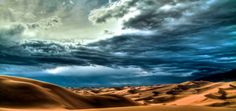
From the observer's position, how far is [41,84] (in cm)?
3250

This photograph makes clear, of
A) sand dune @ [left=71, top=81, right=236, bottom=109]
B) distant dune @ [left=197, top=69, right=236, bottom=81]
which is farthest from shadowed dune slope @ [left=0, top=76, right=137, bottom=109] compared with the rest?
distant dune @ [left=197, top=69, right=236, bottom=81]

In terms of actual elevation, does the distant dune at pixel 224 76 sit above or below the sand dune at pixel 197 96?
above

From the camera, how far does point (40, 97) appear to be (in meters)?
28.2

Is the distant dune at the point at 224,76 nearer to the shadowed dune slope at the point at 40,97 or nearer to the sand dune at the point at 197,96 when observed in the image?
the sand dune at the point at 197,96

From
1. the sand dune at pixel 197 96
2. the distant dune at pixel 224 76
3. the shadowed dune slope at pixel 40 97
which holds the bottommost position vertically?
the shadowed dune slope at pixel 40 97

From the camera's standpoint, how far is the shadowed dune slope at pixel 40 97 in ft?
88.5

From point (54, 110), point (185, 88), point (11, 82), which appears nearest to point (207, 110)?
point (54, 110)

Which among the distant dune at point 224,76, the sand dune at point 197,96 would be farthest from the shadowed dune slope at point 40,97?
the distant dune at point 224,76

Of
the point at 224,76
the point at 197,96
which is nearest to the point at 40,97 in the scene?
the point at 197,96

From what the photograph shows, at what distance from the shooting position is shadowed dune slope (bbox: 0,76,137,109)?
88.5 feet

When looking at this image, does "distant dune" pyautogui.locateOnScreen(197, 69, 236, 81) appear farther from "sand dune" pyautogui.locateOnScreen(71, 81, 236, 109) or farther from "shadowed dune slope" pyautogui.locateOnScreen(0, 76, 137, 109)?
"shadowed dune slope" pyautogui.locateOnScreen(0, 76, 137, 109)

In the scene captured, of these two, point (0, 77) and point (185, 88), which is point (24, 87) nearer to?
point (0, 77)

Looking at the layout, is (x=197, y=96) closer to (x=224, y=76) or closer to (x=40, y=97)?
(x=40, y=97)

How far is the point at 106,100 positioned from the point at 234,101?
14729 mm
